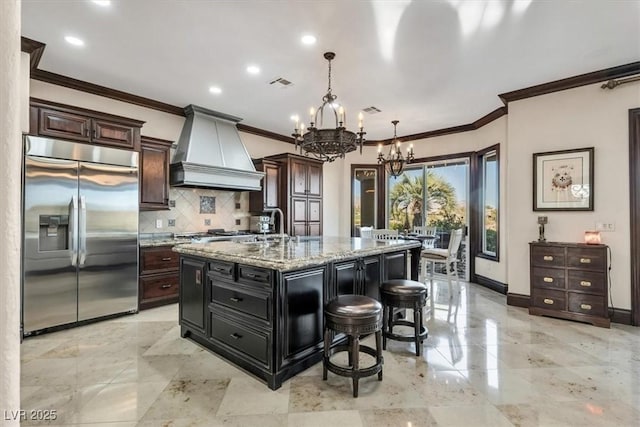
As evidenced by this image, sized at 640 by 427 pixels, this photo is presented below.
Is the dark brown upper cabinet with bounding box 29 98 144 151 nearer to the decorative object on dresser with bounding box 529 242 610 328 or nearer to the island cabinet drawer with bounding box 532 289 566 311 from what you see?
the decorative object on dresser with bounding box 529 242 610 328

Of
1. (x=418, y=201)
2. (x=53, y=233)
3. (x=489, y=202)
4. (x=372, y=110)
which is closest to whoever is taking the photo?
(x=53, y=233)

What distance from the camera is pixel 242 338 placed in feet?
8.25

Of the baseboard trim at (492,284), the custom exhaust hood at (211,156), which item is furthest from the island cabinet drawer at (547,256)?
the custom exhaust hood at (211,156)

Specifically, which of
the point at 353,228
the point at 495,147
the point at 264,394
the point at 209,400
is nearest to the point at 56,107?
the point at 209,400

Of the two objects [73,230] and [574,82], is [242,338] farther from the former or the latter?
[574,82]

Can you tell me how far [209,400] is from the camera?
215cm

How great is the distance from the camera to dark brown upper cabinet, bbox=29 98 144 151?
130 inches

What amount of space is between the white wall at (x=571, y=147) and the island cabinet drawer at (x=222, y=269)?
3877 mm

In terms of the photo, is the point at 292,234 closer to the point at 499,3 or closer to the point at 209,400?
the point at 209,400

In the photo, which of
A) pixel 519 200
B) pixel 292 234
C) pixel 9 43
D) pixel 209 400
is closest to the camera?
pixel 9 43

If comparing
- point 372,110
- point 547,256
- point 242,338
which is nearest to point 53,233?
point 242,338

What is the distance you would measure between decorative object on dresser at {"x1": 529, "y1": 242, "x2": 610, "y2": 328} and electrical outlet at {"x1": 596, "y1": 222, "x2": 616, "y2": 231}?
342 millimetres

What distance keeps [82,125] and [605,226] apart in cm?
622

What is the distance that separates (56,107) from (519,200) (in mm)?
5781
